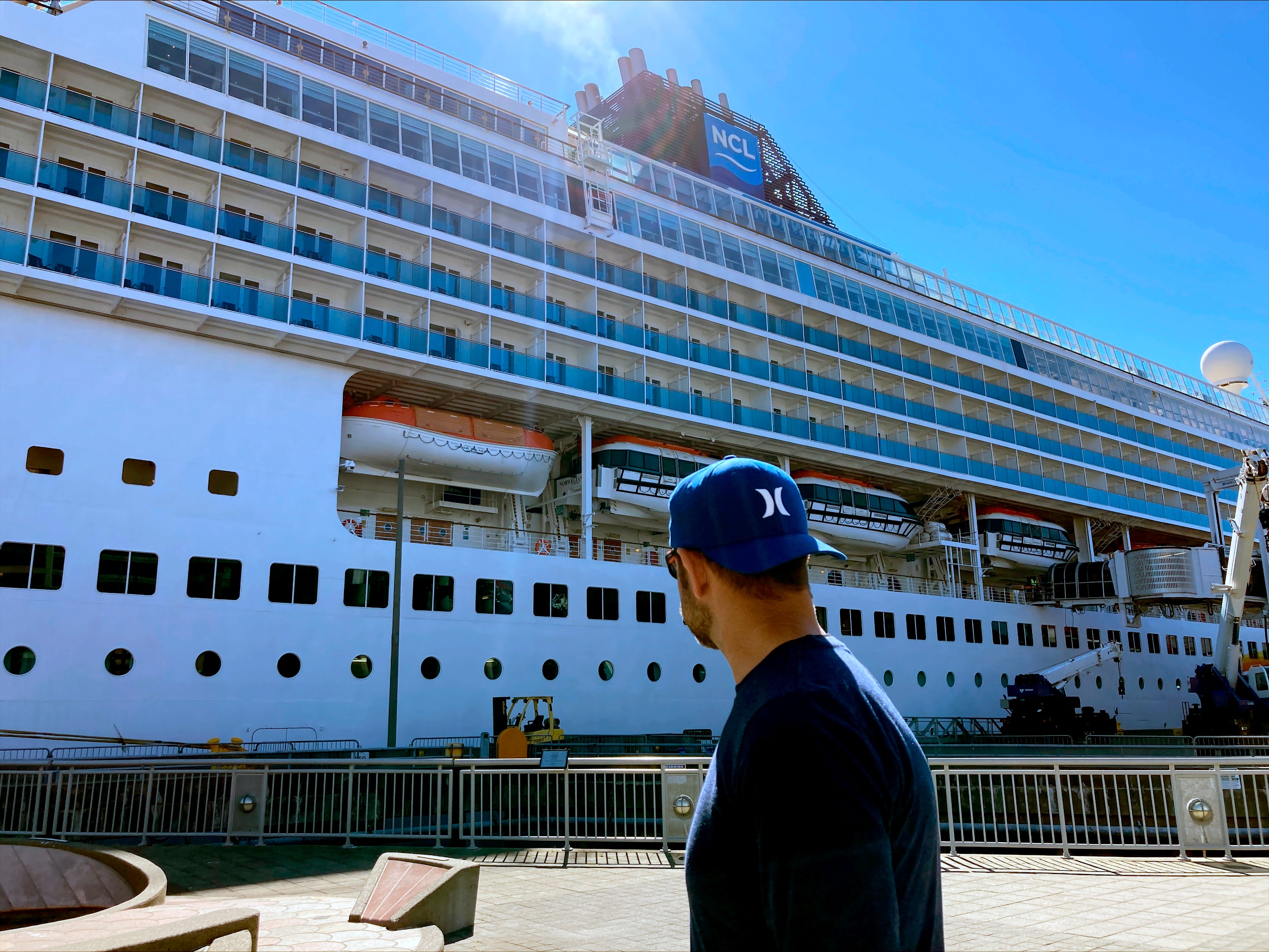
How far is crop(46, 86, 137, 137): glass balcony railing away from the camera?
66.0 feet

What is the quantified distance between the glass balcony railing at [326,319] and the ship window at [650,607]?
10.0m

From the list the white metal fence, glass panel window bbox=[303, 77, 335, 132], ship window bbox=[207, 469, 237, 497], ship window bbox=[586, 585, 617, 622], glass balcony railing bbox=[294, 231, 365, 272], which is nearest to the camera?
the white metal fence

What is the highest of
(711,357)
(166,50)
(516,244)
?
(166,50)

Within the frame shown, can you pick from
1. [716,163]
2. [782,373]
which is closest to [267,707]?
[782,373]

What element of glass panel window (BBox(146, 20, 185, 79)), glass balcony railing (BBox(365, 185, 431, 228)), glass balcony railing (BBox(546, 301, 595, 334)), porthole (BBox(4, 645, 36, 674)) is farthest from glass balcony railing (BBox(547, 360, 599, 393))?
porthole (BBox(4, 645, 36, 674))

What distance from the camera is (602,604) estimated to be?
2517 centimetres

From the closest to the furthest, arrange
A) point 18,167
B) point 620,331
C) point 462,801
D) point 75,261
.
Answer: point 462,801 → point 75,261 → point 18,167 → point 620,331

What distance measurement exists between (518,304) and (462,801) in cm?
1685

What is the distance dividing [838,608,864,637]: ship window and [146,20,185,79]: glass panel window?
76.9 feet

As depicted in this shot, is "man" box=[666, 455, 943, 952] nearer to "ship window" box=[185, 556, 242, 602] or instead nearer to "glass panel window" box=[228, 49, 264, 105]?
"ship window" box=[185, 556, 242, 602]

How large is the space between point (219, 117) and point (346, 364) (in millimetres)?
6561

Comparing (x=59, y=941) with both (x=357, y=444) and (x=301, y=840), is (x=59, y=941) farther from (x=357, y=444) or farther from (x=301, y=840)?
(x=357, y=444)

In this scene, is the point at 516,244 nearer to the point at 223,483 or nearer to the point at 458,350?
the point at 458,350

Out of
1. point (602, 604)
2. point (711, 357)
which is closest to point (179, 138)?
point (602, 604)
